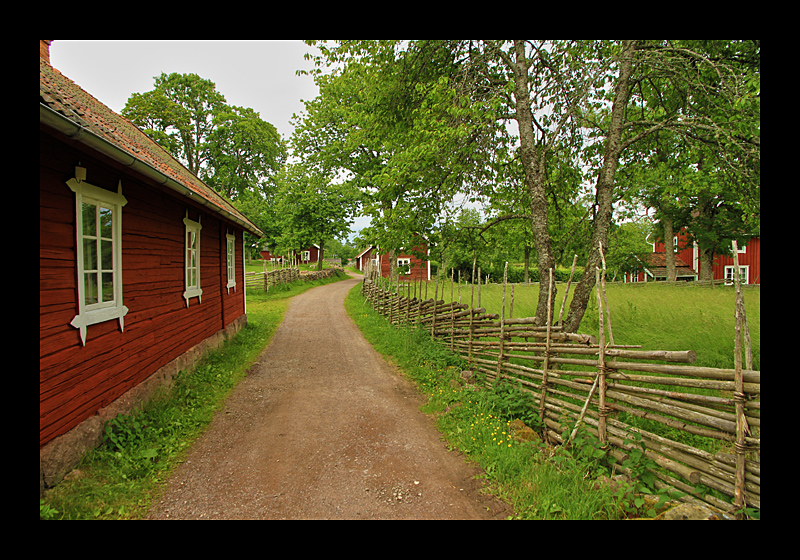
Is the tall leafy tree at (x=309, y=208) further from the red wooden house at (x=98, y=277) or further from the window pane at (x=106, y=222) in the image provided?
the window pane at (x=106, y=222)

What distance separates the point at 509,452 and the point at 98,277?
5150mm

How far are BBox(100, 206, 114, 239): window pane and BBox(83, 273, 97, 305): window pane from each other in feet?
1.80

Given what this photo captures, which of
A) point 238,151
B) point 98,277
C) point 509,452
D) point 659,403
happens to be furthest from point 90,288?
point 238,151

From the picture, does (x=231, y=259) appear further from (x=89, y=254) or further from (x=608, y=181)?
(x=608, y=181)

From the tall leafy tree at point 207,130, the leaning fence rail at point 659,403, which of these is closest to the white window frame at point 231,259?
the leaning fence rail at point 659,403

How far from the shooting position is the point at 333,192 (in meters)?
27.3

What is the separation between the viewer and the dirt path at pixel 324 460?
3.32 metres

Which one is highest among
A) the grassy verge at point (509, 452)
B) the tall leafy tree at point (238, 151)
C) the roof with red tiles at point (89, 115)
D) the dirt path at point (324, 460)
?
the tall leafy tree at point (238, 151)

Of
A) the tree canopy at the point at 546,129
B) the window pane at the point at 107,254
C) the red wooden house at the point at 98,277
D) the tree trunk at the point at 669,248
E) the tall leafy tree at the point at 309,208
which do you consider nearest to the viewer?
the red wooden house at the point at 98,277

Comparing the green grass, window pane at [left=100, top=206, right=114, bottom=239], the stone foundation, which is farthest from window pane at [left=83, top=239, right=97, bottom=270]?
the green grass

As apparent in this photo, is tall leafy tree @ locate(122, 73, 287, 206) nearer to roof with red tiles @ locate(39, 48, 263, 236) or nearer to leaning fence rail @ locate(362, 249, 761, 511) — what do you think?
roof with red tiles @ locate(39, 48, 263, 236)

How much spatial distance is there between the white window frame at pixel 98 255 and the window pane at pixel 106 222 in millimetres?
26

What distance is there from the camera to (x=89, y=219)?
4145mm
